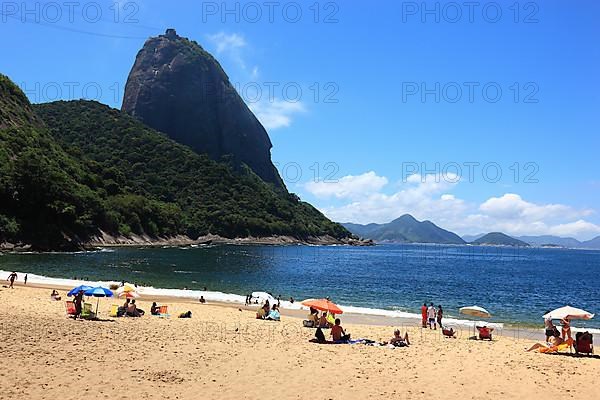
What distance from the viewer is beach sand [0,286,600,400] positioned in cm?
1166

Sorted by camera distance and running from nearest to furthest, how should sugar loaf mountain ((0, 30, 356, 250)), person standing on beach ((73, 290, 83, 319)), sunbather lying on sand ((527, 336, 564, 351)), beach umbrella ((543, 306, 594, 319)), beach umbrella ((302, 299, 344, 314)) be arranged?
beach umbrella ((543, 306, 594, 319)), sunbather lying on sand ((527, 336, 564, 351)), person standing on beach ((73, 290, 83, 319)), beach umbrella ((302, 299, 344, 314)), sugar loaf mountain ((0, 30, 356, 250))

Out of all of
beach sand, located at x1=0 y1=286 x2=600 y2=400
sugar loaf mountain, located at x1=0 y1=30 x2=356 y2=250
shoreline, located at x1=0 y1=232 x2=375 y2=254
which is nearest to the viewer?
beach sand, located at x1=0 y1=286 x2=600 y2=400

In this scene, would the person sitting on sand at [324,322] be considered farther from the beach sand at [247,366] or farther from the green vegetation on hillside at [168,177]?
the green vegetation on hillside at [168,177]

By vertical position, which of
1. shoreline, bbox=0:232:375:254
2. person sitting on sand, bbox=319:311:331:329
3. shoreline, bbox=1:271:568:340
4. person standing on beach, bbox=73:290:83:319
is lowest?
shoreline, bbox=1:271:568:340

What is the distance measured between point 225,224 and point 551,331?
15180cm

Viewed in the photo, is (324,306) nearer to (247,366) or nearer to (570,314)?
(247,366)

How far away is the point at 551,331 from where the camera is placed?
20.6 metres

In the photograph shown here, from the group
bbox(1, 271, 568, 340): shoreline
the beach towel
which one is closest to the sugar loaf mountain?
bbox(1, 271, 568, 340): shoreline

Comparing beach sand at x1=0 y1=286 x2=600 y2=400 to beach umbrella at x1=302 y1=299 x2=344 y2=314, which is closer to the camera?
beach sand at x1=0 y1=286 x2=600 y2=400

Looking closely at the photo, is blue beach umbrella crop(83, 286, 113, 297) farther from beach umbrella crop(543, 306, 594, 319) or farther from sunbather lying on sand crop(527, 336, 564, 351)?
beach umbrella crop(543, 306, 594, 319)

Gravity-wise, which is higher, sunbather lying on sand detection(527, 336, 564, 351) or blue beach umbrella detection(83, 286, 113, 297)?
blue beach umbrella detection(83, 286, 113, 297)

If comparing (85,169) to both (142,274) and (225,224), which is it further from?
(142,274)

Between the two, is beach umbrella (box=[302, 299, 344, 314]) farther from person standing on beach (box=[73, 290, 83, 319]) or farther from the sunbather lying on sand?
person standing on beach (box=[73, 290, 83, 319])

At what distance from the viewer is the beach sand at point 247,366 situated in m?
11.7
